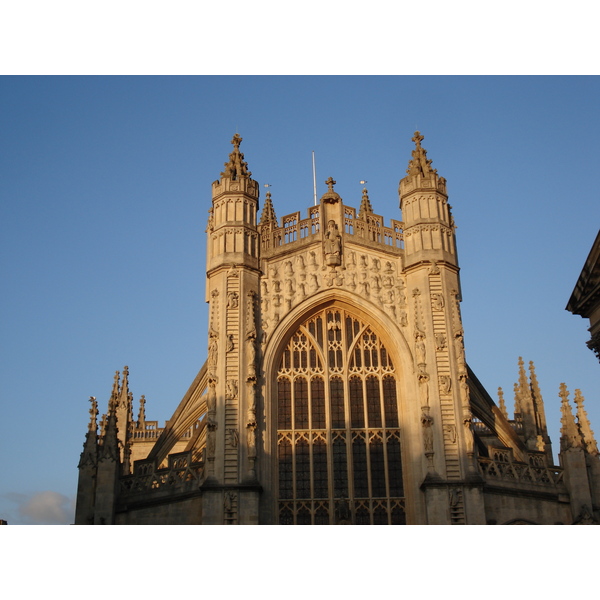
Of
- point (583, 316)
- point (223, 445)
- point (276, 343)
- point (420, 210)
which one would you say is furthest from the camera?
point (420, 210)

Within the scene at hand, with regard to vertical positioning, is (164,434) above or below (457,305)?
below

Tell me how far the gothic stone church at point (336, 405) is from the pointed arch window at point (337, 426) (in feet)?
0.14

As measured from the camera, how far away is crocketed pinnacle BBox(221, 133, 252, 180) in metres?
30.6

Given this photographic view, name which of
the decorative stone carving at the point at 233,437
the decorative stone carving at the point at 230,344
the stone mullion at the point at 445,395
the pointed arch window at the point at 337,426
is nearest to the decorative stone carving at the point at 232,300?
the decorative stone carving at the point at 230,344

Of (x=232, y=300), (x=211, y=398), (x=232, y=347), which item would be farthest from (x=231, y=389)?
(x=232, y=300)

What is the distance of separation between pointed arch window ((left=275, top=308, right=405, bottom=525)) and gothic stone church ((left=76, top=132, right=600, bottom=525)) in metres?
0.04

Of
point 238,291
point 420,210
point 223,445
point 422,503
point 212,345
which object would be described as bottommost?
point 422,503

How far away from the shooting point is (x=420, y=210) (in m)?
30.3

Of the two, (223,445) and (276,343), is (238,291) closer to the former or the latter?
(276,343)

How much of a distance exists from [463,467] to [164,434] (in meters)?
9.66

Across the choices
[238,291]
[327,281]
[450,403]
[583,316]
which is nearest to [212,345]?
[238,291]

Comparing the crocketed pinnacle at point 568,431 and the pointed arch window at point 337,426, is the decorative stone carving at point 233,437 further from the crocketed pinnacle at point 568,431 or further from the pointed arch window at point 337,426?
the crocketed pinnacle at point 568,431

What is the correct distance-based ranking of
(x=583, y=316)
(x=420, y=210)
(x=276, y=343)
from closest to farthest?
(x=583, y=316)
(x=276, y=343)
(x=420, y=210)

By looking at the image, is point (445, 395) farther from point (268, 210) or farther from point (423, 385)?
point (268, 210)
